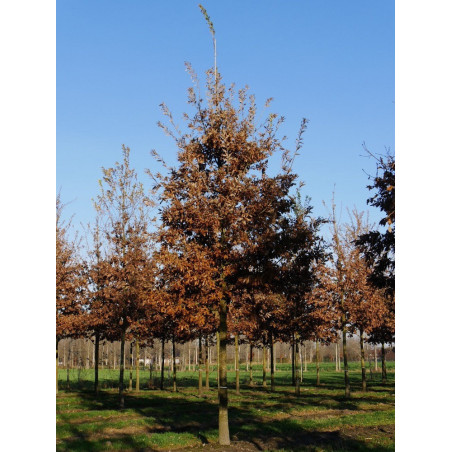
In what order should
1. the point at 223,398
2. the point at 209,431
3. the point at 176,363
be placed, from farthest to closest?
the point at 176,363
the point at 209,431
the point at 223,398

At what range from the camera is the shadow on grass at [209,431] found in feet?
39.5

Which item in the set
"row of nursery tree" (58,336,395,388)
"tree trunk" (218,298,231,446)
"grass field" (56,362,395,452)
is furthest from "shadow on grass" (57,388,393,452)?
"row of nursery tree" (58,336,395,388)

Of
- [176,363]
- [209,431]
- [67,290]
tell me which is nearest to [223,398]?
[209,431]

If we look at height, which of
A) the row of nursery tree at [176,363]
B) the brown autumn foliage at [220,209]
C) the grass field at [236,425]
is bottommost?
the row of nursery tree at [176,363]

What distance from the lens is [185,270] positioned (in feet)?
40.3

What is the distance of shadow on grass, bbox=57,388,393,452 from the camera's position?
1204cm

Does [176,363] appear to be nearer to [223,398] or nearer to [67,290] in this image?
[67,290]

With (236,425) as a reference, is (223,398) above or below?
above

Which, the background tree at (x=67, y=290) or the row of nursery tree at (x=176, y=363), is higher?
the background tree at (x=67, y=290)

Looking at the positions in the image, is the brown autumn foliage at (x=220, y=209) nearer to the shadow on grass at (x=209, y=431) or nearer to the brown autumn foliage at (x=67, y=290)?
the shadow on grass at (x=209, y=431)

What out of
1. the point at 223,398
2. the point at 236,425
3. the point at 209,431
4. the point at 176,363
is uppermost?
the point at 223,398

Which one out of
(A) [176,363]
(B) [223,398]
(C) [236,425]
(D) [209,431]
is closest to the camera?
(B) [223,398]

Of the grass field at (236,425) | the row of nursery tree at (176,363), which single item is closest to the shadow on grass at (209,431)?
the grass field at (236,425)

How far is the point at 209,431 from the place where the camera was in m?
14.2
